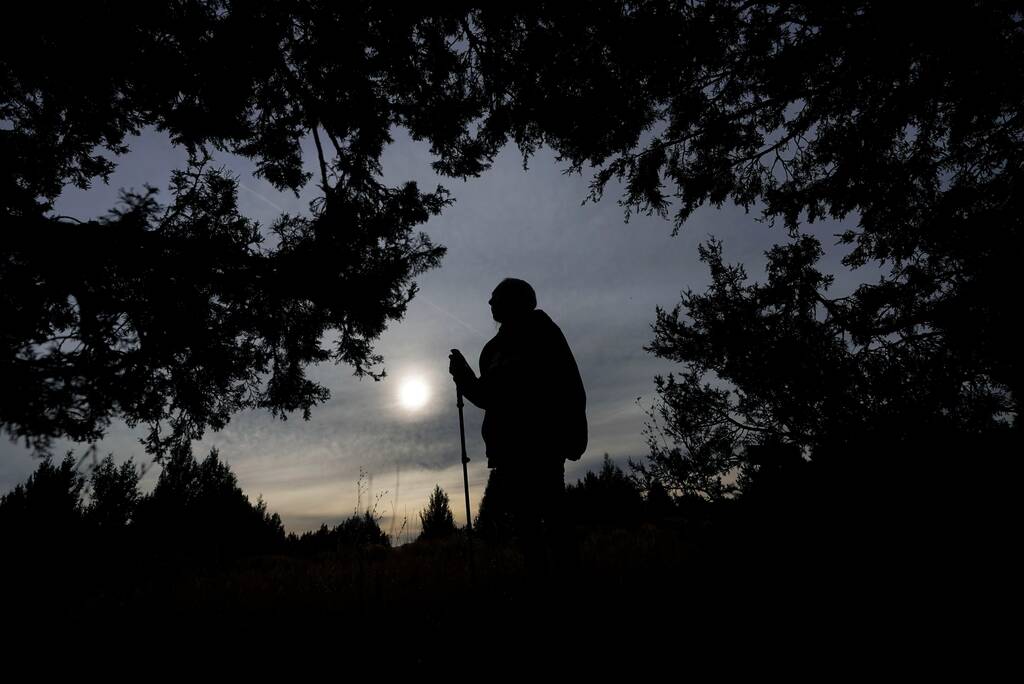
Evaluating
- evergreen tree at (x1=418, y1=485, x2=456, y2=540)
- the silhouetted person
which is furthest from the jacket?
evergreen tree at (x1=418, y1=485, x2=456, y2=540)

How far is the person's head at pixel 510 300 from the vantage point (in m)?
3.40

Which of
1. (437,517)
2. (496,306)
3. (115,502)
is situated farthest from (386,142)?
(115,502)

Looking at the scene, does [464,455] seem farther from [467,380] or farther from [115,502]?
[115,502]

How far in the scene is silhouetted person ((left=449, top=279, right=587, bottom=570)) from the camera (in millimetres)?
3031

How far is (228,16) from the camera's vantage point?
14.6 feet

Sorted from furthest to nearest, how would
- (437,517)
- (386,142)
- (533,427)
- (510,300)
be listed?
1. (437,517)
2. (386,142)
3. (510,300)
4. (533,427)


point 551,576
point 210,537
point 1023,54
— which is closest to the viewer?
point 551,576

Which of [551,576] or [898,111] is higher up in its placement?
[898,111]

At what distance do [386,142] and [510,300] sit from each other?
4708mm

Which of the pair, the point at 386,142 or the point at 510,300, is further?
the point at 386,142

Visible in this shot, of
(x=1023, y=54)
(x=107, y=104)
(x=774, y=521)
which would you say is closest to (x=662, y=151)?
(x=1023, y=54)

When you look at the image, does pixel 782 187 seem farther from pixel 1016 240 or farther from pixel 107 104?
pixel 107 104

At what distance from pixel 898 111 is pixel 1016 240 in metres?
1.99

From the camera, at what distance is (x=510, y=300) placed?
3.41 meters
